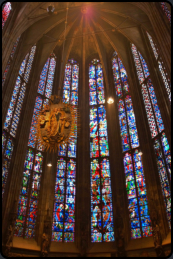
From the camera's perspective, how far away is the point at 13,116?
15.6m

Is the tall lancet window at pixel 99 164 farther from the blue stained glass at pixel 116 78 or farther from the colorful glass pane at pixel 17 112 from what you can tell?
the colorful glass pane at pixel 17 112

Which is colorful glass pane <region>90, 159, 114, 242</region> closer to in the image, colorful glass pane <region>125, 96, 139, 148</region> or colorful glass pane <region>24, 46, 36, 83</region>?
colorful glass pane <region>125, 96, 139, 148</region>

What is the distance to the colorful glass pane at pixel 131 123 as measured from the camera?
643 inches

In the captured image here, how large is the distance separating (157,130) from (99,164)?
418 centimetres

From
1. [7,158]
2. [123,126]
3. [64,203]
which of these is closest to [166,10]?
[123,126]

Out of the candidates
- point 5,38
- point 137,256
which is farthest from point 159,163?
point 5,38

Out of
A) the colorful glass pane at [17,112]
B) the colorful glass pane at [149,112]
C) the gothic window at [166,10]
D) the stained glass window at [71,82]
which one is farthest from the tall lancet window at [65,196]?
the gothic window at [166,10]

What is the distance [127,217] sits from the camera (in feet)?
47.0

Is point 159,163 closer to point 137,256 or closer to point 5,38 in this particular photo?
point 137,256

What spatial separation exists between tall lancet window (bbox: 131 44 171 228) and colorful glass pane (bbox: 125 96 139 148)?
119 centimetres

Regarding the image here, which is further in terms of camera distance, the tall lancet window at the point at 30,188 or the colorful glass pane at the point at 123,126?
the colorful glass pane at the point at 123,126

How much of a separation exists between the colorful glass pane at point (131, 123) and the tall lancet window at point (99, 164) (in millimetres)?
1715

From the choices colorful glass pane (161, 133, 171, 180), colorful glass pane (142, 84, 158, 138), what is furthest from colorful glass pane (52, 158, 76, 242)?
colorful glass pane (161, 133, 171, 180)

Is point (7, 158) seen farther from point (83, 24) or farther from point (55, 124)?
point (83, 24)
